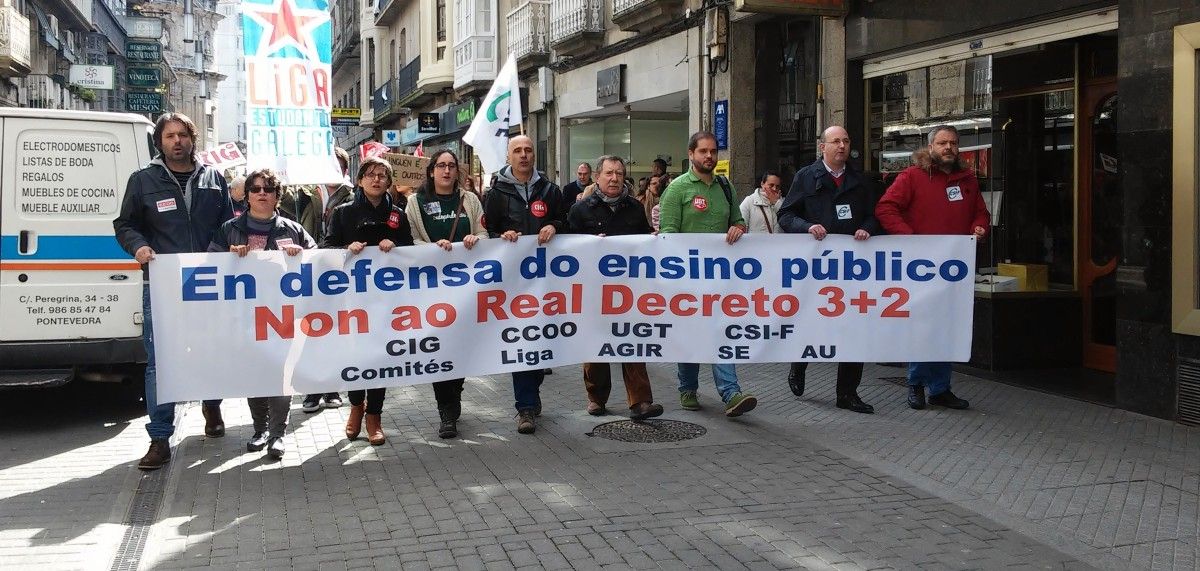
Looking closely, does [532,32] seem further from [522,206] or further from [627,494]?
[627,494]

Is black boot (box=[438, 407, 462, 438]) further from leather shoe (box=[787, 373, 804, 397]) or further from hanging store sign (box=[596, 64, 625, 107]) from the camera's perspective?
hanging store sign (box=[596, 64, 625, 107])

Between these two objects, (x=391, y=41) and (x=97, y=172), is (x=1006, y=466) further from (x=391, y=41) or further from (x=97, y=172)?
(x=391, y=41)

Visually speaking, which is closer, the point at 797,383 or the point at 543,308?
the point at 543,308

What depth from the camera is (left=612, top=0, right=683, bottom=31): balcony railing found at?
1606 cm

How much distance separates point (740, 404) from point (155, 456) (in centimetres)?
379

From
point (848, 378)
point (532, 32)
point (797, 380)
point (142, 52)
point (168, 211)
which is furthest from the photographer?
point (142, 52)

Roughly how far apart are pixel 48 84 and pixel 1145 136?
33240 millimetres

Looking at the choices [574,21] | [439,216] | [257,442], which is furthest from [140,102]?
[257,442]

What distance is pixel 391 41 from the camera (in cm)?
4300

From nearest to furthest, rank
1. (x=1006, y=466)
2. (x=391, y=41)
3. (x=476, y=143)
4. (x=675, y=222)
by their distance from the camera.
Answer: (x=1006, y=466), (x=675, y=222), (x=476, y=143), (x=391, y=41)

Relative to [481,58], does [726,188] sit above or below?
below

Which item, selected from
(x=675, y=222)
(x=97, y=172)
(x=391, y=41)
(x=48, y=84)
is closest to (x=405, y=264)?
(x=675, y=222)

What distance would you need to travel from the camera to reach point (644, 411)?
7.77 m

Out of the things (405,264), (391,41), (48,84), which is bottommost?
(405,264)
